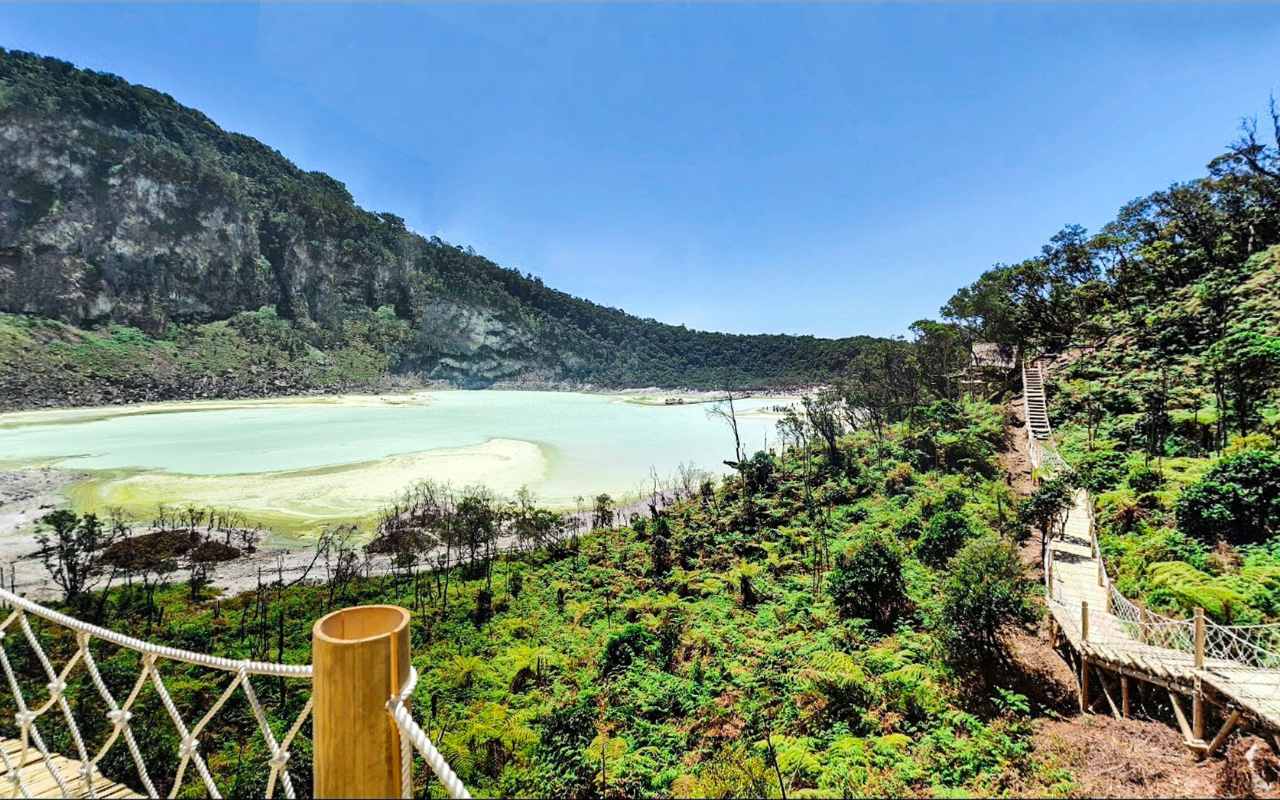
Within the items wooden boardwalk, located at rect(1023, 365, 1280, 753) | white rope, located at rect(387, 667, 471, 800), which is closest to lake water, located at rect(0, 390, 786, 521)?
wooden boardwalk, located at rect(1023, 365, 1280, 753)

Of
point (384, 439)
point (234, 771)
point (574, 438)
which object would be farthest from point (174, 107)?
point (234, 771)

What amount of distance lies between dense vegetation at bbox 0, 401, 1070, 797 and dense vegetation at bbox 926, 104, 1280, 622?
103 inches

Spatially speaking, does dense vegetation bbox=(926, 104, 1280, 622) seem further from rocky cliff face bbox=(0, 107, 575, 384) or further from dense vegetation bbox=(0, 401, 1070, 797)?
rocky cliff face bbox=(0, 107, 575, 384)

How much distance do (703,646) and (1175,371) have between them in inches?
772

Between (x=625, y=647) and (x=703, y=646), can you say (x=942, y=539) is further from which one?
(x=625, y=647)

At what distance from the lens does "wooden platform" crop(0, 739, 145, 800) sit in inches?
111

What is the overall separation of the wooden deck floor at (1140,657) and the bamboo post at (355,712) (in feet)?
28.3

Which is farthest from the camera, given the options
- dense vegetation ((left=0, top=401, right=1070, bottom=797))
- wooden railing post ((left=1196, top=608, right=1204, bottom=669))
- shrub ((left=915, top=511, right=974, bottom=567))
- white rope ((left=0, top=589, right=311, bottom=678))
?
shrub ((left=915, top=511, right=974, bottom=567))

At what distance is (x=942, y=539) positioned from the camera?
13195 mm

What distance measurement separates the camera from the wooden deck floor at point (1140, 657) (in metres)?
5.88

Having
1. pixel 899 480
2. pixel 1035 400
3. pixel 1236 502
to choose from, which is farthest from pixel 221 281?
pixel 1236 502

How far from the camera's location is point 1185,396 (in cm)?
1636

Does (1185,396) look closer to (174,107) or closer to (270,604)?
(270,604)

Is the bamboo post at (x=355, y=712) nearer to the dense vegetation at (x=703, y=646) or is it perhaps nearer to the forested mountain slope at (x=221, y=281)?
the dense vegetation at (x=703, y=646)
